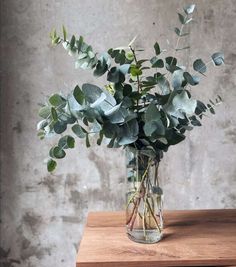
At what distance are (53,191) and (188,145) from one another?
57 centimetres

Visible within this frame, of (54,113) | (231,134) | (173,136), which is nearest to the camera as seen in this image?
(54,113)

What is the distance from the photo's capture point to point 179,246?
36.8 inches

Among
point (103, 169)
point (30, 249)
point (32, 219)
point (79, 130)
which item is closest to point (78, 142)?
point (103, 169)

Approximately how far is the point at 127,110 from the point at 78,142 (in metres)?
0.61

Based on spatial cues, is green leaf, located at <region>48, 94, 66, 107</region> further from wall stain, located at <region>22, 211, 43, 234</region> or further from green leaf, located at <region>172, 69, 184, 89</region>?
wall stain, located at <region>22, 211, 43, 234</region>

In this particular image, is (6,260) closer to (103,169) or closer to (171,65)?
(103,169)

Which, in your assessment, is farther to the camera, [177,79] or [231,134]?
[231,134]

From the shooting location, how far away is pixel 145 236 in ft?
3.20

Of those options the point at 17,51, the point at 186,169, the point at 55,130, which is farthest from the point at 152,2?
the point at 55,130

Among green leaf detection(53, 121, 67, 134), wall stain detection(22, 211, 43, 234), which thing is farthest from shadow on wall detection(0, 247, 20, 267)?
green leaf detection(53, 121, 67, 134)

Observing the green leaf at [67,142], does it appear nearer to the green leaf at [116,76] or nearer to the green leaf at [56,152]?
the green leaf at [56,152]

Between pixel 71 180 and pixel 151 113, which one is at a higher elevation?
pixel 151 113

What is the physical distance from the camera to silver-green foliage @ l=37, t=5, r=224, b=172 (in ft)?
2.84

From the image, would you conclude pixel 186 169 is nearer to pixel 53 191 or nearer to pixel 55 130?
pixel 53 191
